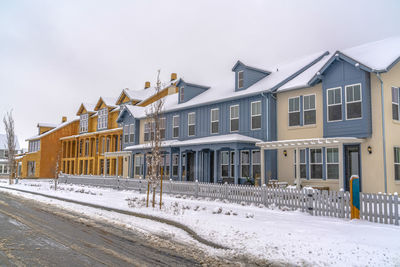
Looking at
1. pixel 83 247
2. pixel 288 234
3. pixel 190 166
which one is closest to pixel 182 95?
pixel 190 166

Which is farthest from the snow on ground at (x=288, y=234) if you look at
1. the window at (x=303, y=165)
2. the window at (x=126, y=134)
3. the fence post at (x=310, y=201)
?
the window at (x=126, y=134)

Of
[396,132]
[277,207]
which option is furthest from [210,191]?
→ [396,132]

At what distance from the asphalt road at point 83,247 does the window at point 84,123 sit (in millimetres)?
37718

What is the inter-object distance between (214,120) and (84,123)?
95.0ft

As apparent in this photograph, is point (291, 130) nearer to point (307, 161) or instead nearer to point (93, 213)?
point (307, 161)

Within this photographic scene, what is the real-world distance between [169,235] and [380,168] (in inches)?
457

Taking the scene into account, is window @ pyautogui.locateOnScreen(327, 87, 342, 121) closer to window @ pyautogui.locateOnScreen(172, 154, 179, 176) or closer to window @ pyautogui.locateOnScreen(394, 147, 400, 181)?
window @ pyautogui.locateOnScreen(394, 147, 400, 181)

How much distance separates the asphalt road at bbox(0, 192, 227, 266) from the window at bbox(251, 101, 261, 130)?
42.9 ft

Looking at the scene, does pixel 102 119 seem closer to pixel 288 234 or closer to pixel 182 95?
pixel 182 95

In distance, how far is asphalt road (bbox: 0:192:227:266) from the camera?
6.54 metres

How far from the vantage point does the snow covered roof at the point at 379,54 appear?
15777mm

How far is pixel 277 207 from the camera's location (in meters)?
14.0

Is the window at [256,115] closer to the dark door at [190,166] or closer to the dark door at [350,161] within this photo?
the dark door at [350,161]

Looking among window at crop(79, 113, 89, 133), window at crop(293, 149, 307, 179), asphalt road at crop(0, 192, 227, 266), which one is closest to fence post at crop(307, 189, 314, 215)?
asphalt road at crop(0, 192, 227, 266)
